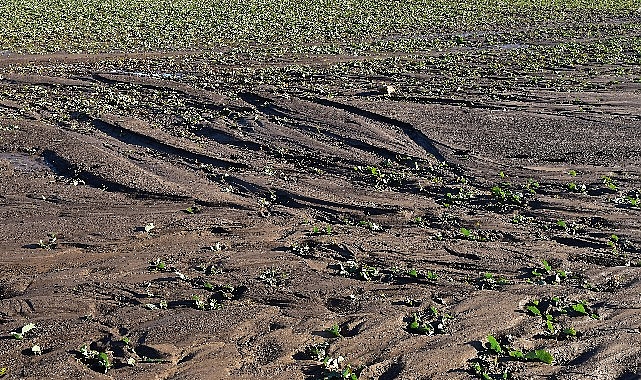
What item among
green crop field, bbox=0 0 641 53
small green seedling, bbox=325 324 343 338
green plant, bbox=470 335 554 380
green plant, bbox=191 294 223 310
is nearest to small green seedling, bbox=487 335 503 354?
green plant, bbox=470 335 554 380

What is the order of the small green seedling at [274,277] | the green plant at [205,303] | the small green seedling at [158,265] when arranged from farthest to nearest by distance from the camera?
1. the small green seedling at [158,265]
2. the small green seedling at [274,277]
3. the green plant at [205,303]

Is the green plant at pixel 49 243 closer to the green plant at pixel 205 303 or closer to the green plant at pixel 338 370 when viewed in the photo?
the green plant at pixel 205 303

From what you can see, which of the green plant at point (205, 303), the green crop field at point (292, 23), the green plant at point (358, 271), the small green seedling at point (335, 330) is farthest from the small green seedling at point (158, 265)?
the green crop field at point (292, 23)

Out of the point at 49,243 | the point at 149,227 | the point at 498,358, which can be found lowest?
the point at 49,243

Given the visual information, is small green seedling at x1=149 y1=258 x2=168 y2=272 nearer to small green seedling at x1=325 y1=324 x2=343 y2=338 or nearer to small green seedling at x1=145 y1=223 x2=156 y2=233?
small green seedling at x1=145 y1=223 x2=156 y2=233

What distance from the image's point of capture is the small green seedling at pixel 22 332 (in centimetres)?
755

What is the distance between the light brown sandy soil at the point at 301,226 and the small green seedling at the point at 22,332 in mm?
77

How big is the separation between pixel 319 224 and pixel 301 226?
0.99 ft

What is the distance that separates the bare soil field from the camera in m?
7.55

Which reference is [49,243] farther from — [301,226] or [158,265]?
[301,226]

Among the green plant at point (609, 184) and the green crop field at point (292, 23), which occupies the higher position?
the green crop field at point (292, 23)

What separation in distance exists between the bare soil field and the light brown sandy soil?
0.04 meters

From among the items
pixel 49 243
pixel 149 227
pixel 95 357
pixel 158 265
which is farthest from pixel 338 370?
pixel 49 243

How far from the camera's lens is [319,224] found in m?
10.4
